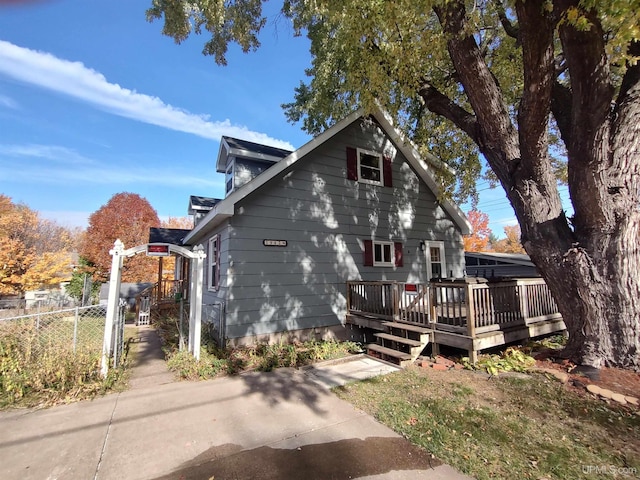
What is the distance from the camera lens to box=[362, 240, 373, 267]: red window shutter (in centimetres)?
955

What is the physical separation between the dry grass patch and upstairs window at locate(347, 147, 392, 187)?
20.6ft

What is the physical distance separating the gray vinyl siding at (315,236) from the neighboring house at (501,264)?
426 inches

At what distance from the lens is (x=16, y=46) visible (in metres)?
7.81

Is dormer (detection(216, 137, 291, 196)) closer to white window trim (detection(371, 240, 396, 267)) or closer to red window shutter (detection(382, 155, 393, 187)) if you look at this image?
red window shutter (detection(382, 155, 393, 187))

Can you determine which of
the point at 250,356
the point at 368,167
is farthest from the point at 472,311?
the point at 368,167

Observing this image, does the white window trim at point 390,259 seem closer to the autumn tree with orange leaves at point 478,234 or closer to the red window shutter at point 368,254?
the red window shutter at point 368,254

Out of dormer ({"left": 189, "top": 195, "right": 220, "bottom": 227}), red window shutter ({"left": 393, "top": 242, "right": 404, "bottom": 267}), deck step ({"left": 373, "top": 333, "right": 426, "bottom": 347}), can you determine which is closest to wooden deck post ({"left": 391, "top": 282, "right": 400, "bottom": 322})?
deck step ({"left": 373, "top": 333, "right": 426, "bottom": 347})

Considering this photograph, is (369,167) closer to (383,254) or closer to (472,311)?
(383,254)

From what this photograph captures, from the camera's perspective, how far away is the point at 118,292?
580 cm

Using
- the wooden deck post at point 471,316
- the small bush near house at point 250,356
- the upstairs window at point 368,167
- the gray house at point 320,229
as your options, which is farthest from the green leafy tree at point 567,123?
the small bush near house at point 250,356

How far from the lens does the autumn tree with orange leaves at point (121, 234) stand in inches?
846

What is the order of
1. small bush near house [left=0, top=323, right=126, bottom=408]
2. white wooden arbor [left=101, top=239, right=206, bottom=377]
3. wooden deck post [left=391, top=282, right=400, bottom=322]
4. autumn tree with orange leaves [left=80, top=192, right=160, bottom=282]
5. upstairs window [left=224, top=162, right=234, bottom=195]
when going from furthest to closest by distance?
1. autumn tree with orange leaves [left=80, top=192, right=160, bottom=282]
2. upstairs window [left=224, top=162, right=234, bottom=195]
3. wooden deck post [left=391, top=282, right=400, bottom=322]
4. white wooden arbor [left=101, top=239, right=206, bottom=377]
5. small bush near house [left=0, top=323, right=126, bottom=408]

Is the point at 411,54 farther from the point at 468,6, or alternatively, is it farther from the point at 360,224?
the point at 360,224

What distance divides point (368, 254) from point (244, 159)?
5134 millimetres
